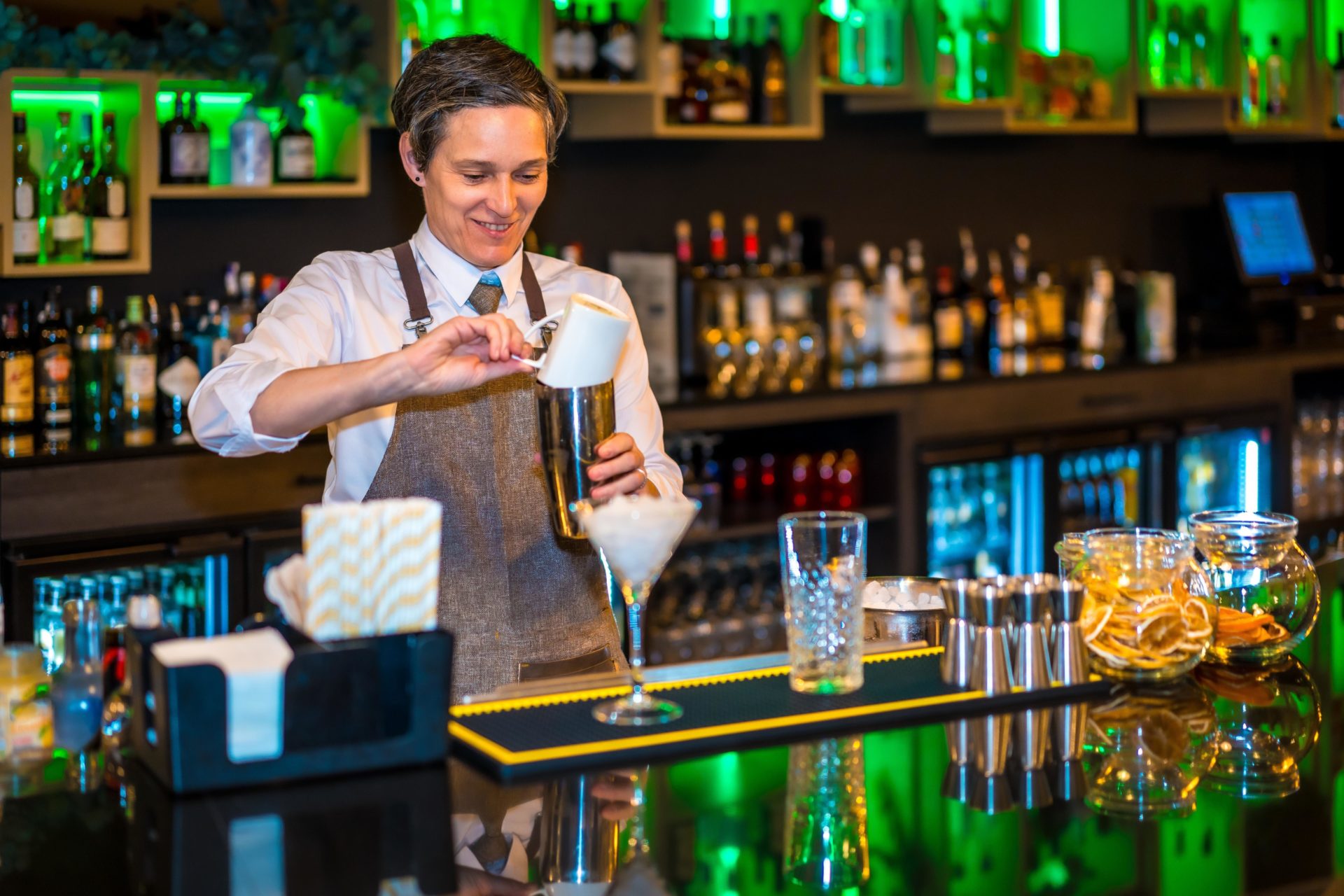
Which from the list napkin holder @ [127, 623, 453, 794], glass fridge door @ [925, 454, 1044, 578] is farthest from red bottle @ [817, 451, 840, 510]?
napkin holder @ [127, 623, 453, 794]

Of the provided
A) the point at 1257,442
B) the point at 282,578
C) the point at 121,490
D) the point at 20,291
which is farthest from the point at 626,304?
the point at 1257,442

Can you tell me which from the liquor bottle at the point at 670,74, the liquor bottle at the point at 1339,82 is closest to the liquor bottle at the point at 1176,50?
the liquor bottle at the point at 1339,82

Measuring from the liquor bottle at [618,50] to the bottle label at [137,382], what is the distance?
136 centimetres

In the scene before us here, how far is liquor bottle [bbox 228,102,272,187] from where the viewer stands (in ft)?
11.5

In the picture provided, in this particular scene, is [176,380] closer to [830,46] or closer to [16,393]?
[16,393]

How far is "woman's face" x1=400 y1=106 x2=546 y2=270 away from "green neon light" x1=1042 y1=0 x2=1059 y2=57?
350 centimetres

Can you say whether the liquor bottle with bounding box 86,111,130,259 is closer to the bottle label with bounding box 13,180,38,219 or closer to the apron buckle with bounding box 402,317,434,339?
the bottle label with bounding box 13,180,38,219

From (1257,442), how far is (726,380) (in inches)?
71.0

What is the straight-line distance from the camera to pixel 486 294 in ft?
7.04

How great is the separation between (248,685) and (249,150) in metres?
2.51

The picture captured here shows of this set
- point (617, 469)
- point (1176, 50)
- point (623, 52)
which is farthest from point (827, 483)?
point (617, 469)

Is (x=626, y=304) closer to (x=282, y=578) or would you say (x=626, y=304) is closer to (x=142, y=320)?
(x=282, y=578)

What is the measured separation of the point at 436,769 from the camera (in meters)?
1.33

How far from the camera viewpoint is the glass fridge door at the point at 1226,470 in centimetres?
482
